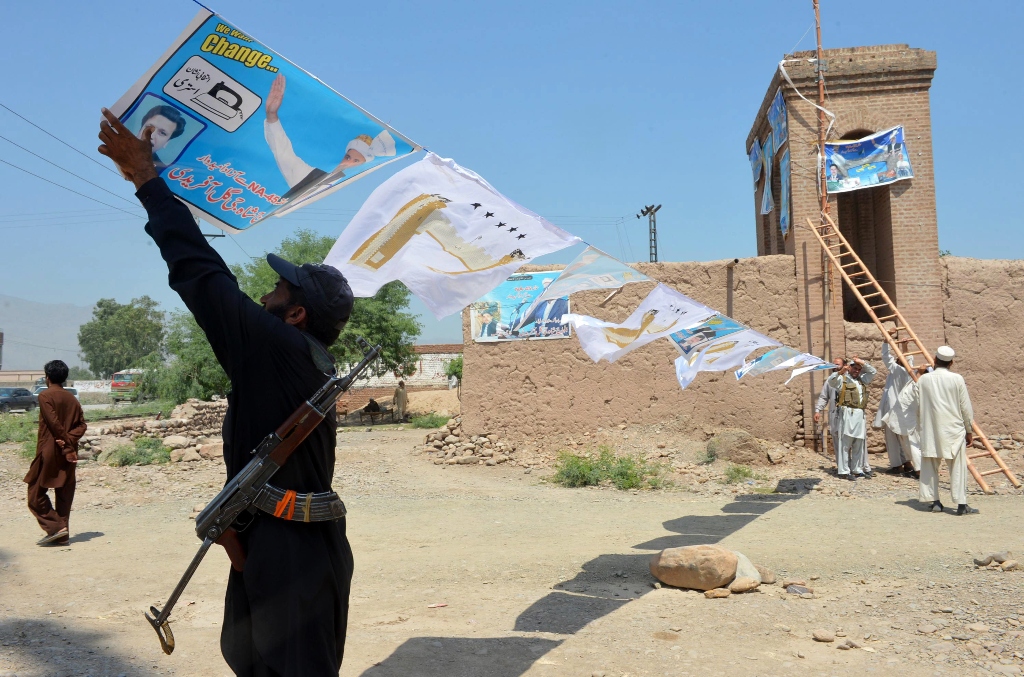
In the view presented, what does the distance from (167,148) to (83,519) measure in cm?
698

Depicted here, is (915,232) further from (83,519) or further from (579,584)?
(83,519)

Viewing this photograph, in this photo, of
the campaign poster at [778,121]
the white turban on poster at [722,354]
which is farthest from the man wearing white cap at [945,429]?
the campaign poster at [778,121]

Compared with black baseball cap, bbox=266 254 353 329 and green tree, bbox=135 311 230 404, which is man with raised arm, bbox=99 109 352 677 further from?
green tree, bbox=135 311 230 404

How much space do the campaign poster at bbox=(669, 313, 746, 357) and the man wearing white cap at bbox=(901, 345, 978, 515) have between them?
3.20 meters

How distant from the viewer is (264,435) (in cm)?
222

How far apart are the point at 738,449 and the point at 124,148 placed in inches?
375

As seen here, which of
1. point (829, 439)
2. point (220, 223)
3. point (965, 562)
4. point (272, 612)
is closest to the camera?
point (272, 612)

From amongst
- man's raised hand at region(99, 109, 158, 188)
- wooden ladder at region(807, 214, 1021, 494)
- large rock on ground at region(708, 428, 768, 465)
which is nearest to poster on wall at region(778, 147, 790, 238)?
wooden ladder at region(807, 214, 1021, 494)

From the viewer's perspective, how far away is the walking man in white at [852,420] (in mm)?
9750

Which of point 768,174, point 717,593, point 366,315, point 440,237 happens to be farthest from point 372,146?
point 366,315

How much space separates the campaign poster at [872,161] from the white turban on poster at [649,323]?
7069 millimetres

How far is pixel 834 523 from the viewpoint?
7.16 m

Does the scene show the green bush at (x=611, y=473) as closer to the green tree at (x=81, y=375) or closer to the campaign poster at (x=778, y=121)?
the campaign poster at (x=778, y=121)

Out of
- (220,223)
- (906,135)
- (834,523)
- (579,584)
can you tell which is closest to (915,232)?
(906,135)
